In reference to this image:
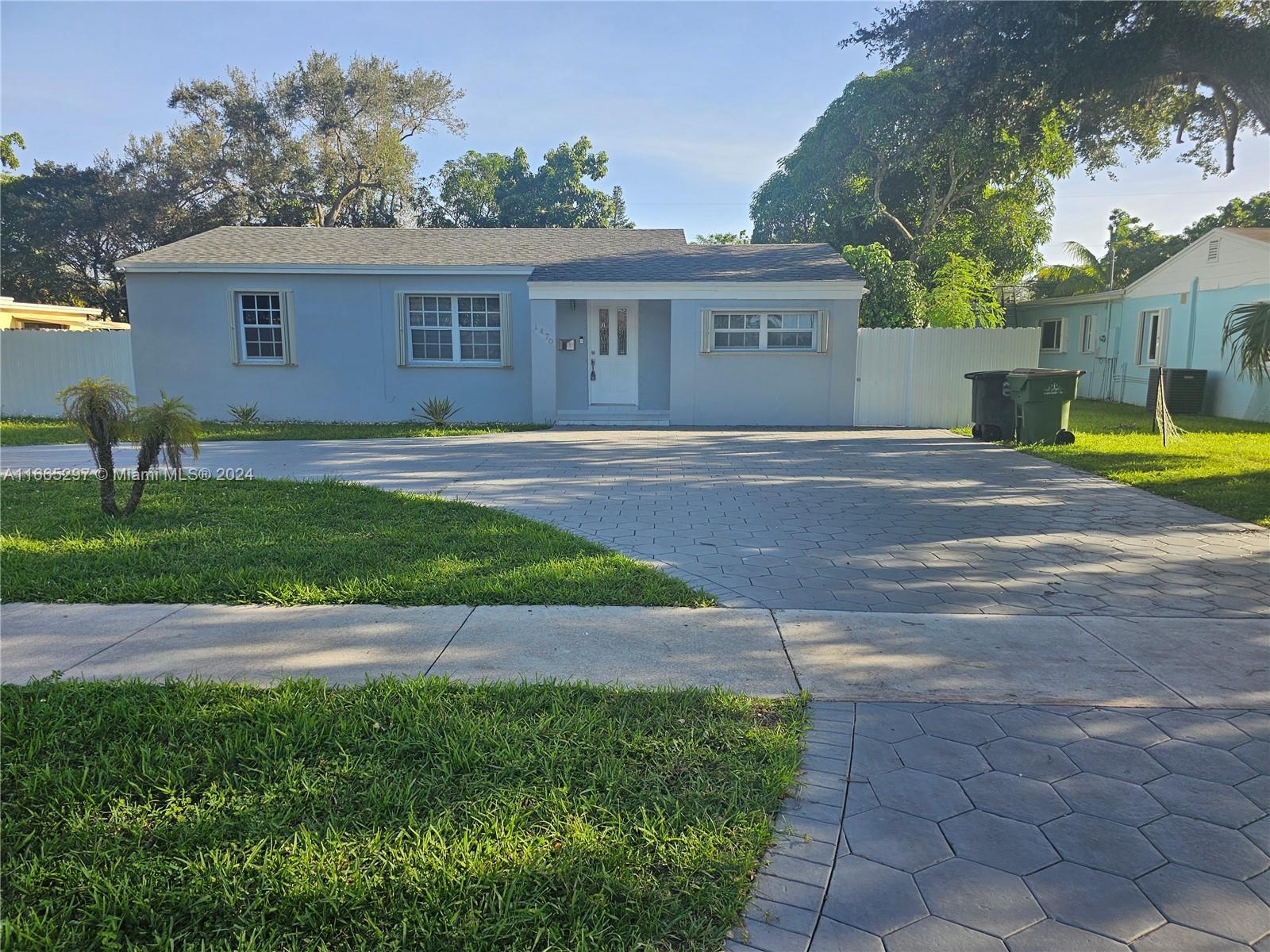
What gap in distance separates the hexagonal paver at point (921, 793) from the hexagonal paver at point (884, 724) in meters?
0.28

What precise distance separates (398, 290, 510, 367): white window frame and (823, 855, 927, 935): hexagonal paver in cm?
1528

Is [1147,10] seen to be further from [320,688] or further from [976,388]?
[320,688]

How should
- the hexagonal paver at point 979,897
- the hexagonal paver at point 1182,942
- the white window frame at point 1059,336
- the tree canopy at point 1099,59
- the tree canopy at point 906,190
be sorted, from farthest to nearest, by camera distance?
the tree canopy at point 906,190
the white window frame at point 1059,336
the tree canopy at point 1099,59
the hexagonal paver at point 979,897
the hexagonal paver at point 1182,942

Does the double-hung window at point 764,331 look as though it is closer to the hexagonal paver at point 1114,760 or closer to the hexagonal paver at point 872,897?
the hexagonal paver at point 1114,760

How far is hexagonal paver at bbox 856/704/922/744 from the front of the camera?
348 cm

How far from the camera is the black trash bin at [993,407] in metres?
14.0

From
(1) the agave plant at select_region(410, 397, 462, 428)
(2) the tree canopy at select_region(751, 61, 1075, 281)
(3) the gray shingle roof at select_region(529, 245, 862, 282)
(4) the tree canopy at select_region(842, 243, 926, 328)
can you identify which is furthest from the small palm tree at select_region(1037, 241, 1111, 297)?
(1) the agave plant at select_region(410, 397, 462, 428)

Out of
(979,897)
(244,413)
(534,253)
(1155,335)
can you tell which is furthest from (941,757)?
(1155,335)

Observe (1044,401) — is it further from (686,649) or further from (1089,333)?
(1089,333)

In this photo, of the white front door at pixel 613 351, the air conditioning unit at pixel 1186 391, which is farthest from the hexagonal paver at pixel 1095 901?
the air conditioning unit at pixel 1186 391

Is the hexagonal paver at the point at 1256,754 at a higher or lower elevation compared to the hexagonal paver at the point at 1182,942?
higher

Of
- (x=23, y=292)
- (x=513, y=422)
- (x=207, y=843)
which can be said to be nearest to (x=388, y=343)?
(x=513, y=422)

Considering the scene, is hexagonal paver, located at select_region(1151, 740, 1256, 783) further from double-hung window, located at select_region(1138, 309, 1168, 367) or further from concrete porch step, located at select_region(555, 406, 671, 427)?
double-hung window, located at select_region(1138, 309, 1168, 367)

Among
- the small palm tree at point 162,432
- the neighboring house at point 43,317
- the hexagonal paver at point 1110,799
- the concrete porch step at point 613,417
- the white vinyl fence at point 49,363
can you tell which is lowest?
the hexagonal paver at point 1110,799
